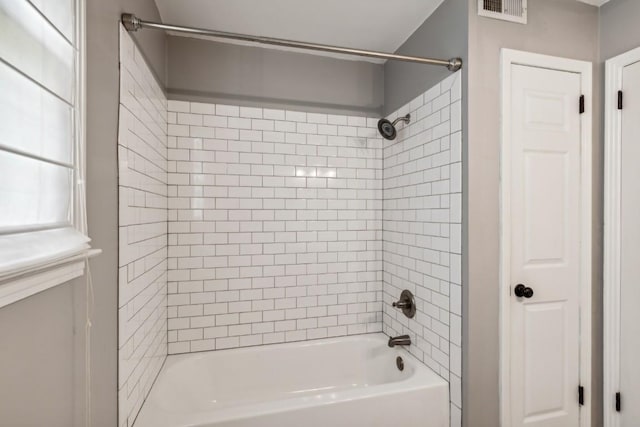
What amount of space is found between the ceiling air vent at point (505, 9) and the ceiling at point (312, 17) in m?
0.27

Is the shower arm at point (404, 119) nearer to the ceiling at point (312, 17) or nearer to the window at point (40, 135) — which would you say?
the ceiling at point (312, 17)

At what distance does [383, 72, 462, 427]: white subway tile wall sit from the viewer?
5.36 ft

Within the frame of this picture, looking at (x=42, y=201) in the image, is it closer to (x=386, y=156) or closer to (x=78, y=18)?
(x=78, y=18)

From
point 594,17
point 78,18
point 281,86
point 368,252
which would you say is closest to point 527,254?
point 368,252

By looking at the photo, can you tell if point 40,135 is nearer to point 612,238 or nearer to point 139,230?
point 139,230

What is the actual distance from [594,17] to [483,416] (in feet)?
7.33

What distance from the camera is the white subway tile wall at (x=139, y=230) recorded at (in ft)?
4.15

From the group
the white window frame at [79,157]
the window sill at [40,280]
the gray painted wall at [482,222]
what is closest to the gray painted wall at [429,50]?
the gray painted wall at [482,222]

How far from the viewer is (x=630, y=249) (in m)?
Result: 1.60

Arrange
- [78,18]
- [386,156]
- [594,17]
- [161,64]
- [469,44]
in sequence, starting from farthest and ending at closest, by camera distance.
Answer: [386,156] < [161,64] < [594,17] < [469,44] < [78,18]

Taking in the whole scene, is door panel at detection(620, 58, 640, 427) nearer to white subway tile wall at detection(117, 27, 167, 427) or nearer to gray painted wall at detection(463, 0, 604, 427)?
gray painted wall at detection(463, 0, 604, 427)

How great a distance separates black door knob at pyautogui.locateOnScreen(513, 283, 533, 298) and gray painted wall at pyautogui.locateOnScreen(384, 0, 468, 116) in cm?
99

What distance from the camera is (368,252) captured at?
7.98ft

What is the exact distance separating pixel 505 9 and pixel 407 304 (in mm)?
1734
